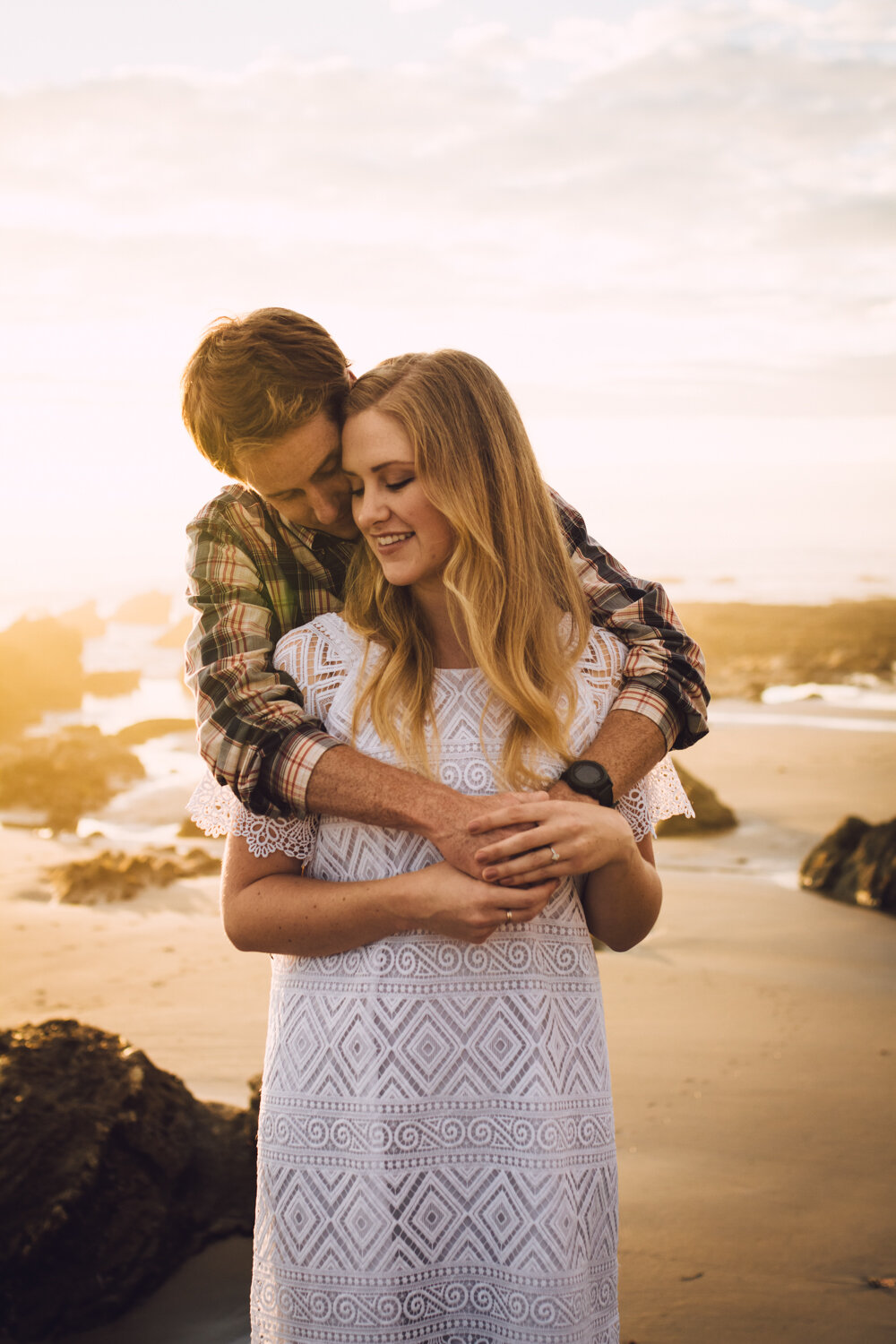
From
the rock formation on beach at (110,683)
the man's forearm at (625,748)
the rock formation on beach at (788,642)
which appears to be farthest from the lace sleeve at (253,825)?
the rock formation on beach at (110,683)

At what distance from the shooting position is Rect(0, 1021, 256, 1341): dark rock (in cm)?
321

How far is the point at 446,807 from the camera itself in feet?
6.45

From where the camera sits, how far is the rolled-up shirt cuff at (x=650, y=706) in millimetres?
2191

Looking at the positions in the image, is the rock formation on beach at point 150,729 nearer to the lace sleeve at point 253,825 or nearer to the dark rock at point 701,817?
the dark rock at point 701,817

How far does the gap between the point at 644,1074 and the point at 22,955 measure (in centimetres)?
392

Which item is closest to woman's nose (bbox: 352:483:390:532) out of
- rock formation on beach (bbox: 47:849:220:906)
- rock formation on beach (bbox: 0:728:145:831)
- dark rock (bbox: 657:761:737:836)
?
rock formation on beach (bbox: 47:849:220:906)

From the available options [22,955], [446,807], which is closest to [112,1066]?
[446,807]

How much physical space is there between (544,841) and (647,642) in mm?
567

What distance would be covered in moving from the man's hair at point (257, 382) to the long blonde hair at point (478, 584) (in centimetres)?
A: 20

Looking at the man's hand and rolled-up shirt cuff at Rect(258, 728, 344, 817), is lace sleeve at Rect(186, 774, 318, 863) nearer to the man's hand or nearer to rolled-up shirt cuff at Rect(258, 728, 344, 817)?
rolled-up shirt cuff at Rect(258, 728, 344, 817)

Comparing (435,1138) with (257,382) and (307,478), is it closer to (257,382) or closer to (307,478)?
(307,478)

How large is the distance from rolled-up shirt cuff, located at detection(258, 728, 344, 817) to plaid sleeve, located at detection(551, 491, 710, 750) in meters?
0.59

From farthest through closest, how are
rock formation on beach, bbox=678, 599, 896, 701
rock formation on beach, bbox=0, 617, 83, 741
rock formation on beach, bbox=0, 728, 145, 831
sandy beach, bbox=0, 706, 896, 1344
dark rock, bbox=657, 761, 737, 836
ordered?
rock formation on beach, bbox=678, 599, 896, 701 → rock formation on beach, bbox=0, 617, 83, 741 → rock formation on beach, bbox=0, 728, 145, 831 → dark rock, bbox=657, 761, 737, 836 → sandy beach, bbox=0, 706, 896, 1344

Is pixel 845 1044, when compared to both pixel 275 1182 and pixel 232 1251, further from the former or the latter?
pixel 275 1182
